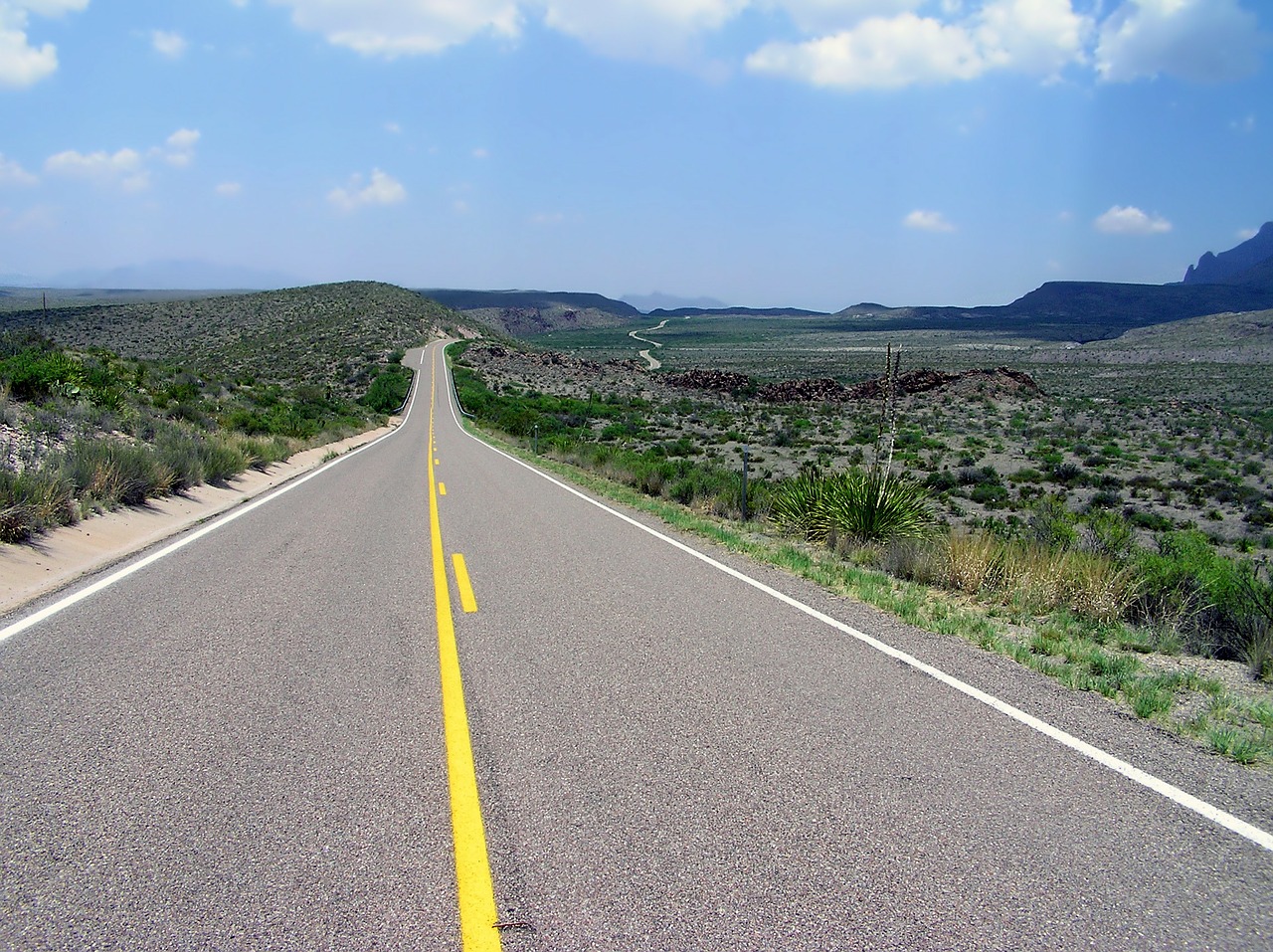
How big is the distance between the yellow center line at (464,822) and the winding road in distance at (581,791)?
16 millimetres

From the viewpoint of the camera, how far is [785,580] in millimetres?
8695

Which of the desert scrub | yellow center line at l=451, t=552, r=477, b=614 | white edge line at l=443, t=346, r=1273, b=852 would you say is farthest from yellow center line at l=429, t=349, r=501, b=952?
the desert scrub

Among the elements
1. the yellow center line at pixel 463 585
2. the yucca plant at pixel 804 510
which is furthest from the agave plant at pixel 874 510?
the yellow center line at pixel 463 585

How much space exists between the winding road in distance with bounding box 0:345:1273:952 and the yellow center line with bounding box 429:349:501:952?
0.02 meters

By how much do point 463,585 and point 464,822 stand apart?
15.7 feet

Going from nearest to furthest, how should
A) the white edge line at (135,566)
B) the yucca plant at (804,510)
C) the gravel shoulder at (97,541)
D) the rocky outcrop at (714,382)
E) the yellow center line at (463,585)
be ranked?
1. the white edge line at (135,566)
2. the yellow center line at (463,585)
3. the gravel shoulder at (97,541)
4. the yucca plant at (804,510)
5. the rocky outcrop at (714,382)

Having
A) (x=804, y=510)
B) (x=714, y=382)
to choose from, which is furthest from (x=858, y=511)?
(x=714, y=382)

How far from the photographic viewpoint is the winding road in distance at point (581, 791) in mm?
2914

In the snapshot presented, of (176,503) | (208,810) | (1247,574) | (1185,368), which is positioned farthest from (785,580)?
(1185,368)

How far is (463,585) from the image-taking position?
8180mm

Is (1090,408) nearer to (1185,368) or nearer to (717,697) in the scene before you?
(1185,368)

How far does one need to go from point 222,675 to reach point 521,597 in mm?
2864

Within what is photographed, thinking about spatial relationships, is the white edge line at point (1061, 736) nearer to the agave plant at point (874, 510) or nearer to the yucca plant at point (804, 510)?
the agave plant at point (874, 510)

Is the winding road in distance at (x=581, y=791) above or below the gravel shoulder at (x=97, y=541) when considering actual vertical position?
above
